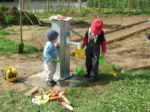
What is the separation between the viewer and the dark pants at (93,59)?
6121 mm

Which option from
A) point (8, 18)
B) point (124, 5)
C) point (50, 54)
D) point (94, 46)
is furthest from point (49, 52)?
point (124, 5)

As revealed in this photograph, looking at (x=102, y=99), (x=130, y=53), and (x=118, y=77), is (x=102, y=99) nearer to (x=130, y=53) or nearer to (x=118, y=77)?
(x=118, y=77)

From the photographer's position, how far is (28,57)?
805 centimetres

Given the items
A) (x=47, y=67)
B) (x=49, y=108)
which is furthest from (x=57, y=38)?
(x=49, y=108)

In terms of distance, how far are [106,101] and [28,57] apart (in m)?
3.60

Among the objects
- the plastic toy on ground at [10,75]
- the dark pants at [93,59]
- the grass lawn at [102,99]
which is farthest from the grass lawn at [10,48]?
the grass lawn at [102,99]

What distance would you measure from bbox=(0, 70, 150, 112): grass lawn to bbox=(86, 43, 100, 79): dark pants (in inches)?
9.0

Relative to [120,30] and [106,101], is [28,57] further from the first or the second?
[120,30]

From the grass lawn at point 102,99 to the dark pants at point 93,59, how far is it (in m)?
0.23

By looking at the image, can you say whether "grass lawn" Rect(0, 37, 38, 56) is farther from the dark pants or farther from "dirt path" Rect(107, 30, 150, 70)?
the dark pants

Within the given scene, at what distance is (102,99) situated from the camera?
203 inches

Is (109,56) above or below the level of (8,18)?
below

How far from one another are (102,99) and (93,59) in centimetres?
128

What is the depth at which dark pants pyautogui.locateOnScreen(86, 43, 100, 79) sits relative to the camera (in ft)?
20.1
